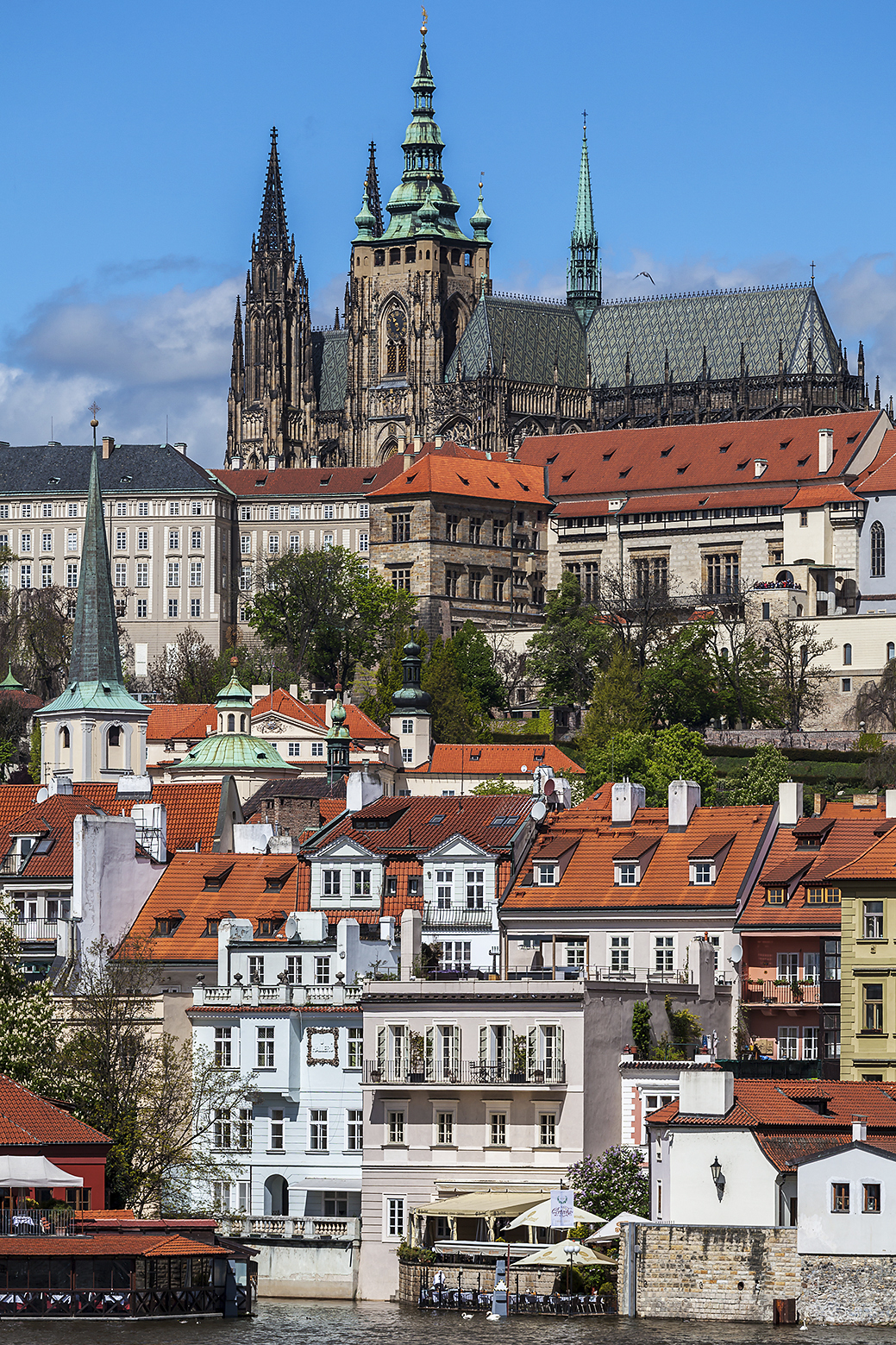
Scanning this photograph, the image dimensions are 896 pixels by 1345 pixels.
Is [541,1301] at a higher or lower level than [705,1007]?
lower

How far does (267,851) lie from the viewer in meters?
93.6

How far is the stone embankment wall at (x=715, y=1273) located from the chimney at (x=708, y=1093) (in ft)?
8.14

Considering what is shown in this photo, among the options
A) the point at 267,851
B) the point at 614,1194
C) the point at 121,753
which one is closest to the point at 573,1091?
the point at 614,1194

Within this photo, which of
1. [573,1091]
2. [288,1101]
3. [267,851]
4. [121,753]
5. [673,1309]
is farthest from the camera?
[121,753]

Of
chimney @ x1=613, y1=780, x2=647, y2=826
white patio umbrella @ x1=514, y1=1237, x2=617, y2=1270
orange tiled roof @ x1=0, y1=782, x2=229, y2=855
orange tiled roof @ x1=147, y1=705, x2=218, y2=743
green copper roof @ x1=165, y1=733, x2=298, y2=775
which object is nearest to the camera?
white patio umbrella @ x1=514, y1=1237, x2=617, y2=1270

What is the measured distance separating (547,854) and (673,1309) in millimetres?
21576

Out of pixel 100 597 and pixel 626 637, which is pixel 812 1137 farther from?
pixel 626 637

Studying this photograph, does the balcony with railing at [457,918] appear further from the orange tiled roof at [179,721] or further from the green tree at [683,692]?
the green tree at [683,692]

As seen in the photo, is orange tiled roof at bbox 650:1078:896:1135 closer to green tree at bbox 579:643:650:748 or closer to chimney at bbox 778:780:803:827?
chimney at bbox 778:780:803:827

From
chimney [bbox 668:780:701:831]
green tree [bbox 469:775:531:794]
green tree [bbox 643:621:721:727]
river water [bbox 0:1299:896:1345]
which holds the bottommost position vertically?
river water [bbox 0:1299:896:1345]

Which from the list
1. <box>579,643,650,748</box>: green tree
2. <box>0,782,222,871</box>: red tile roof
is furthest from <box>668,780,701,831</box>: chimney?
<box>579,643,650,748</box>: green tree

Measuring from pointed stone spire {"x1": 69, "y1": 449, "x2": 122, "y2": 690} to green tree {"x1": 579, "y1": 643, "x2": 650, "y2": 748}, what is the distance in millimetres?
31587

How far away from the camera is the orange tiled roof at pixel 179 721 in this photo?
165 meters

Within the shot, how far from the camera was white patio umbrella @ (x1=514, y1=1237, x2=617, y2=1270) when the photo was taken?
67.8 meters
